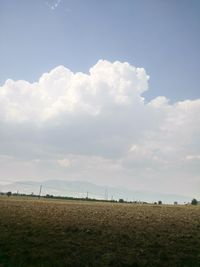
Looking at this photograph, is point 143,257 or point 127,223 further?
point 127,223

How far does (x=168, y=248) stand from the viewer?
74.1ft

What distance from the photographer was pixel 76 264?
62.2ft

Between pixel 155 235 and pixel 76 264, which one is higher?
pixel 155 235

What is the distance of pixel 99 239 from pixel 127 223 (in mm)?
7643

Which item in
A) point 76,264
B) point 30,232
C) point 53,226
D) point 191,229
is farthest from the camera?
point 191,229

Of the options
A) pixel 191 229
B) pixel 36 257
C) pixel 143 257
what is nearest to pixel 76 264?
pixel 36 257

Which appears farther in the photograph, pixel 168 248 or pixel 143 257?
pixel 168 248

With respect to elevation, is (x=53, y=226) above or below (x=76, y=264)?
above

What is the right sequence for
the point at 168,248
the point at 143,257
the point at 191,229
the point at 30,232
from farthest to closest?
1. the point at 191,229
2. the point at 30,232
3. the point at 168,248
4. the point at 143,257

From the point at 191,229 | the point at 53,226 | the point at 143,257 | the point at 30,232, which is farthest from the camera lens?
the point at 191,229

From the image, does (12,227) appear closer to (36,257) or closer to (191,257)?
(36,257)

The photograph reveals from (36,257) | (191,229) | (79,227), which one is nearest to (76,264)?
(36,257)

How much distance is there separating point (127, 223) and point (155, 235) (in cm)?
536

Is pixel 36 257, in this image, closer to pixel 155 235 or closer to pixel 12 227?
pixel 12 227
